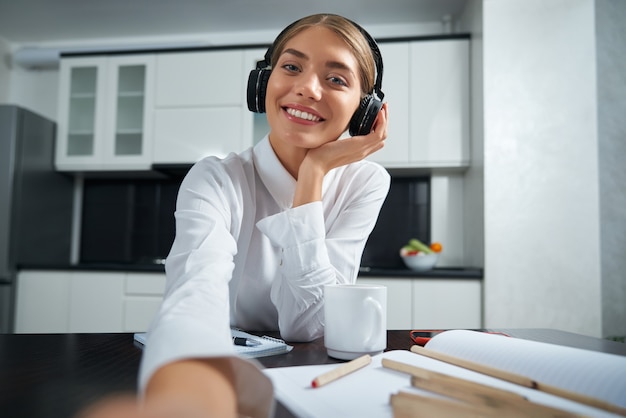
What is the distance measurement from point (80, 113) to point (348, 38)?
107 inches

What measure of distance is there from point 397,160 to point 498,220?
0.67 m

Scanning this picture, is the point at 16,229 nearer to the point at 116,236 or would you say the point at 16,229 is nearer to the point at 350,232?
the point at 116,236

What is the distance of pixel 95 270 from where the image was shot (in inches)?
103

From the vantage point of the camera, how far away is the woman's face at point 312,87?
0.89 m

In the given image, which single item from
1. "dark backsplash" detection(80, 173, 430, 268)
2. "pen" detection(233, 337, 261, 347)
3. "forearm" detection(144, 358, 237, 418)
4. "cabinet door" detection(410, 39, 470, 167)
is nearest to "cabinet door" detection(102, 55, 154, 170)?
"dark backsplash" detection(80, 173, 430, 268)

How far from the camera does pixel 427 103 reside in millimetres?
2672

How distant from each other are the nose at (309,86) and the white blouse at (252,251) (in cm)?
20

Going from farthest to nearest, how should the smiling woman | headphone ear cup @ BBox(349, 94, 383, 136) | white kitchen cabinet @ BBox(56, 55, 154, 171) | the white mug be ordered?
white kitchen cabinet @ BBox(56, 55, 154, 171), headphone ear cup @ BBox(349, 94, 383, 136), the smiling woman, the white mug

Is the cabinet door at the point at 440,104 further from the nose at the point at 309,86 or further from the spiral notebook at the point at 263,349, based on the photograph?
the spiral notebook at the point at 263,349

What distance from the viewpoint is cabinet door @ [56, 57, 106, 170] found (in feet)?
9.82

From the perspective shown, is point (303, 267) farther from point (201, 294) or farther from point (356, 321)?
point (201, 294)

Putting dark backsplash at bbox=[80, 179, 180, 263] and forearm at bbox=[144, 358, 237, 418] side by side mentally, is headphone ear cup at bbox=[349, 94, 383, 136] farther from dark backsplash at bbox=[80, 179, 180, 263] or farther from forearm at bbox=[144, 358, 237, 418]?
dark backsplash at bbox=[80, 179, 180, 263]

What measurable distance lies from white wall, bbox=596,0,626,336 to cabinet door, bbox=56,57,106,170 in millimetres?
2973

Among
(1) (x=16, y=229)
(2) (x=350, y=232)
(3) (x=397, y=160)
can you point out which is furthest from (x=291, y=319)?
(1) (x=16, y=229)
